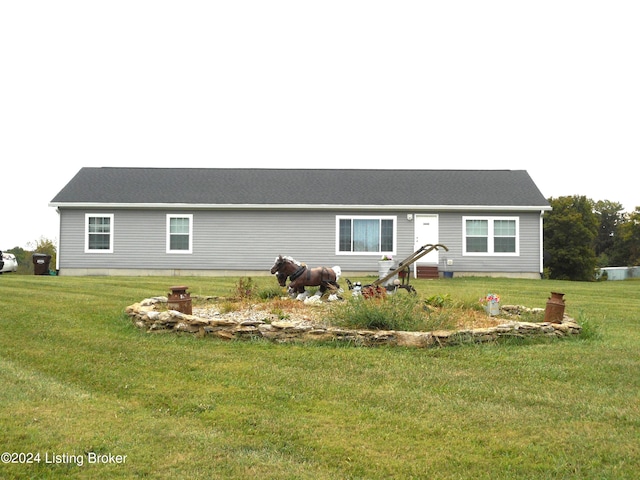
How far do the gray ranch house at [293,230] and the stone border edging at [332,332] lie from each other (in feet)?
40.2

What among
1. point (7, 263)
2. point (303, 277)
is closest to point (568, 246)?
point (303, 277)

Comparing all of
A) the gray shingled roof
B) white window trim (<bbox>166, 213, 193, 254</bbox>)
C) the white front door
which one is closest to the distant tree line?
the gray shingled roof

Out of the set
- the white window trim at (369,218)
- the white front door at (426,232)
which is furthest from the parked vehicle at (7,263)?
the white front door at (426,232)

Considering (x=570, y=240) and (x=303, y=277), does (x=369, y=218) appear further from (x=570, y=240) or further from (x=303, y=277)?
(x=570, y=240)

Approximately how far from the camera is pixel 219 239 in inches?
805

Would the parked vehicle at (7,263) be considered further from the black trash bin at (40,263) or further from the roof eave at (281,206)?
the roof eave at (281,206)

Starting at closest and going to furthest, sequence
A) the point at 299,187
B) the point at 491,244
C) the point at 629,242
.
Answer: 1. the point at 491,244
2. the point at 299,187
3. the point at 629,242

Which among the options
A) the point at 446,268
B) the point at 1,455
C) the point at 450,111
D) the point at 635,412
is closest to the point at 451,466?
the point at 635,412

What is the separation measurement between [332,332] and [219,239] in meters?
14.1

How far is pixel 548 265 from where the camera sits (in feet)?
101

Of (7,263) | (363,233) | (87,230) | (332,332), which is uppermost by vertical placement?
(87,230)

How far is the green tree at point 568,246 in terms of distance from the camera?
29859mm

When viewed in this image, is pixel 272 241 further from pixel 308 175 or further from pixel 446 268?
pixel 446 268

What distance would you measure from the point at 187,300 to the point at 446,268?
13566mm
